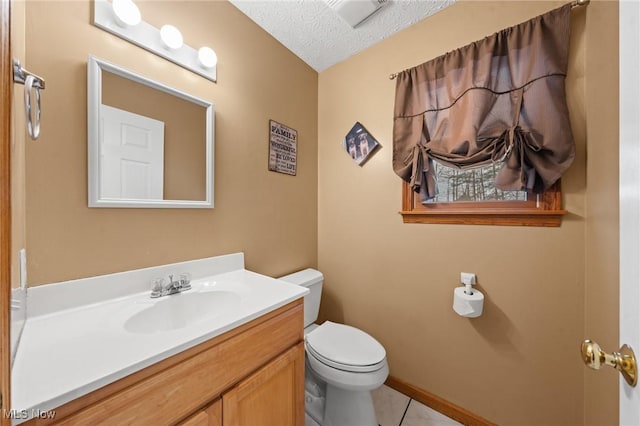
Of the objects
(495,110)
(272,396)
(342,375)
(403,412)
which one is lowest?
(403,412)

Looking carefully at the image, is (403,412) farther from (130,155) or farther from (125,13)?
(125,13)

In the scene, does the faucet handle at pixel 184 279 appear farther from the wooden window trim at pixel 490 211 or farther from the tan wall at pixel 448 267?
the wooden window trim at pixel 490 211

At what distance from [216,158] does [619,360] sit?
1.53 metres

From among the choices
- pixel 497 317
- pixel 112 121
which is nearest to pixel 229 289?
pixel 112 121

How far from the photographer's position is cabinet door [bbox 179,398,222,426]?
0.66 m

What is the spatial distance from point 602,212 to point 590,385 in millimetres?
753

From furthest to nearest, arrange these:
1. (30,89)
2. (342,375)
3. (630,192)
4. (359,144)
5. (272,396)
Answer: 1. (359,144)
2. (342,375)
3. (272,396)
4. (30,89)
5. (630,192)

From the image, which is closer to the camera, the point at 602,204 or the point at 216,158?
the point at 602,204

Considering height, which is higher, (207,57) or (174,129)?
(207,57)

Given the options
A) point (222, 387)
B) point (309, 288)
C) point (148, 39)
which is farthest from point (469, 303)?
point (148, 39)

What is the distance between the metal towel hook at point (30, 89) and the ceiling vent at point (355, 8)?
1.38m

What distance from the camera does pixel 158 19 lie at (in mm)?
1077

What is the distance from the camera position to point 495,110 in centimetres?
121

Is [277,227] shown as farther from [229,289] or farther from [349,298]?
[349,298]
